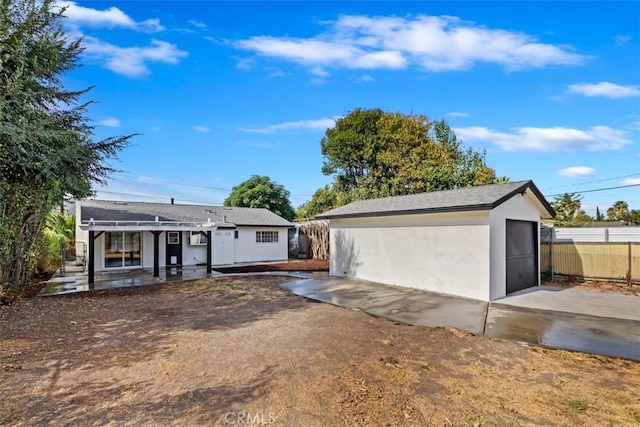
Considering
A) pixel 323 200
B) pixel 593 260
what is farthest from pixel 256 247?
pixel 593 260

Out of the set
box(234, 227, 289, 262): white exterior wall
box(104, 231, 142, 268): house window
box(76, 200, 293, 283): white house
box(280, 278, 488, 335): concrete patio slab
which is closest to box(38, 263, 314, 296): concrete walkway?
box(76, 200, 293, 283): white house

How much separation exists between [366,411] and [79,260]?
704 inches

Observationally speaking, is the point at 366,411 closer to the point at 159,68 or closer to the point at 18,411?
the point at 18,411

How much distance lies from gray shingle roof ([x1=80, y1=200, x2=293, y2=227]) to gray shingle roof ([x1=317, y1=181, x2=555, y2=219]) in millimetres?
7673

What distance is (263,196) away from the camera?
3094 cm

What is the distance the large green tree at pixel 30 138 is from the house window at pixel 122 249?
391cm

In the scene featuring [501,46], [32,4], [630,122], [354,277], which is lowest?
[354,277]

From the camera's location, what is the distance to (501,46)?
370 inches

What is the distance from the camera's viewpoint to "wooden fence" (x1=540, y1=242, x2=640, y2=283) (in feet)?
34.7

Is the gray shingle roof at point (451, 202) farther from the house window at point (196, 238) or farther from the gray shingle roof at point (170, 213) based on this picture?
the house window at point (196, 238)

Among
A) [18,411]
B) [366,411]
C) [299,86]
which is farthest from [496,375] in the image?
[299,86]

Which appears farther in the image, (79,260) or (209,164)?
(209,164)

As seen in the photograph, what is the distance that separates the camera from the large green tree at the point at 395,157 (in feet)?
77.5

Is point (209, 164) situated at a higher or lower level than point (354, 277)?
higher
